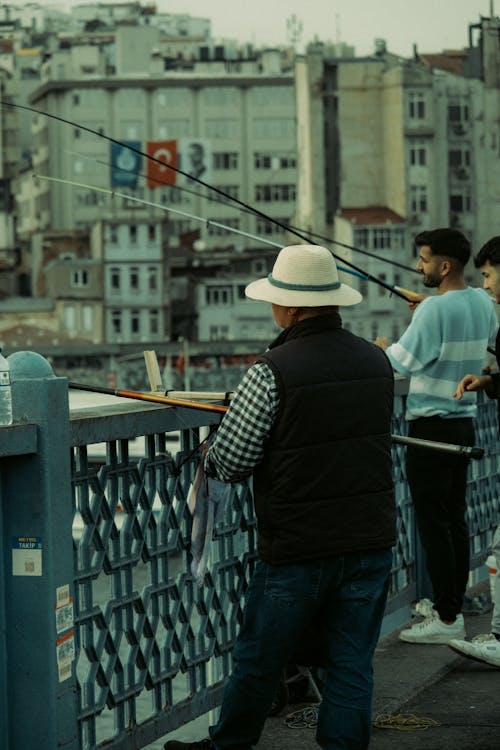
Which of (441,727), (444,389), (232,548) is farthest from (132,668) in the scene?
(444,389)

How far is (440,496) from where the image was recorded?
680 centimetres

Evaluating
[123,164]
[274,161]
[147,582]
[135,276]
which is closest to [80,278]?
[135,276]

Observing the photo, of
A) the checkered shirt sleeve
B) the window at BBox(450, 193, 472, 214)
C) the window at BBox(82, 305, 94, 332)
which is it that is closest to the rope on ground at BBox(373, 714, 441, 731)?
the checkered shirt sleeve

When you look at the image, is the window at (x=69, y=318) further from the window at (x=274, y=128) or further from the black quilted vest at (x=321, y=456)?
the black quilted vest at (x=321, y=456)

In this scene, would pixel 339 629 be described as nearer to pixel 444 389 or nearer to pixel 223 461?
pixel 223 461

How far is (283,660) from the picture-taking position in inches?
174

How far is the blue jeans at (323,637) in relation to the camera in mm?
4355

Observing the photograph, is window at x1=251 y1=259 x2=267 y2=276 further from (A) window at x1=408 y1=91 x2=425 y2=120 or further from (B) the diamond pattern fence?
(B) the diamond pattern fence

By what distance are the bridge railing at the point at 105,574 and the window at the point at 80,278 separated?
4013 inches

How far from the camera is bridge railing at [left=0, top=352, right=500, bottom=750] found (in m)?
4.35

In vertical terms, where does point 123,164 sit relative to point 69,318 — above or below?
above

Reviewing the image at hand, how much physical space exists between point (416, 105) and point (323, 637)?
337 ft

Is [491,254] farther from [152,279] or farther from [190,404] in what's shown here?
[152,279]

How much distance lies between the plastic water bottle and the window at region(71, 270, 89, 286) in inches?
4061
